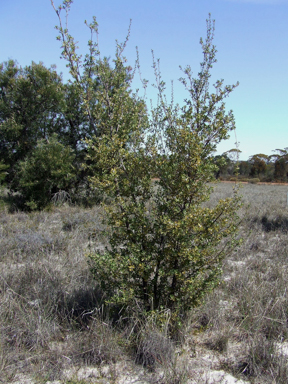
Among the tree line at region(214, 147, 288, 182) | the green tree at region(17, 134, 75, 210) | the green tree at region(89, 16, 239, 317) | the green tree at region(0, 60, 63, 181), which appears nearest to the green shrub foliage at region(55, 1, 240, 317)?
the green tree at region(89, 16, 239, 317)

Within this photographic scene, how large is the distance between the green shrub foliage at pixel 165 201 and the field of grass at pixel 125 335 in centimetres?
34

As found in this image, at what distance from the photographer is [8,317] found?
3172mm

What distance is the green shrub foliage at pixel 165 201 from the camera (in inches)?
114

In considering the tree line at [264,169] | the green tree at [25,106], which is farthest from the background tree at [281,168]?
the green tree at [25,106]

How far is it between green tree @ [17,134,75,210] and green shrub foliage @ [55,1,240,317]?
6576 millimetres

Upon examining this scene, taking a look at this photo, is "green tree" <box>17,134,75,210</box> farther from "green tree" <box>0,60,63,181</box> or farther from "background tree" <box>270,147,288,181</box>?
"background tree" <box>270,147,288,181</box>

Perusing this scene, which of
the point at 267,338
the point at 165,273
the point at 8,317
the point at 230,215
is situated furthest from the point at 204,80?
the point at 8,317

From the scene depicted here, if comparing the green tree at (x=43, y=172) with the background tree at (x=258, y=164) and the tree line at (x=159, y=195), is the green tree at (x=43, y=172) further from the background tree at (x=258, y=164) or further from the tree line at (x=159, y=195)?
the background tree at (x=258, y=164)

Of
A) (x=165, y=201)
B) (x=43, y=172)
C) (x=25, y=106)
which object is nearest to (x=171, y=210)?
(x=165, y=201)

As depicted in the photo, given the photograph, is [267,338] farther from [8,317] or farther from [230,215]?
[8,317]

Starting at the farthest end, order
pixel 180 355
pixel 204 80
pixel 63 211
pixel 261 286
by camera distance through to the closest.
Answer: pixel 63 211
pixel 261 286
pixel 204 80
pixel 180 355

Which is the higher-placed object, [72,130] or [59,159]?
[72,130]

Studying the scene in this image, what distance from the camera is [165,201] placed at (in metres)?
3.07

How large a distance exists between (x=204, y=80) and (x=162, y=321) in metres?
2.47
